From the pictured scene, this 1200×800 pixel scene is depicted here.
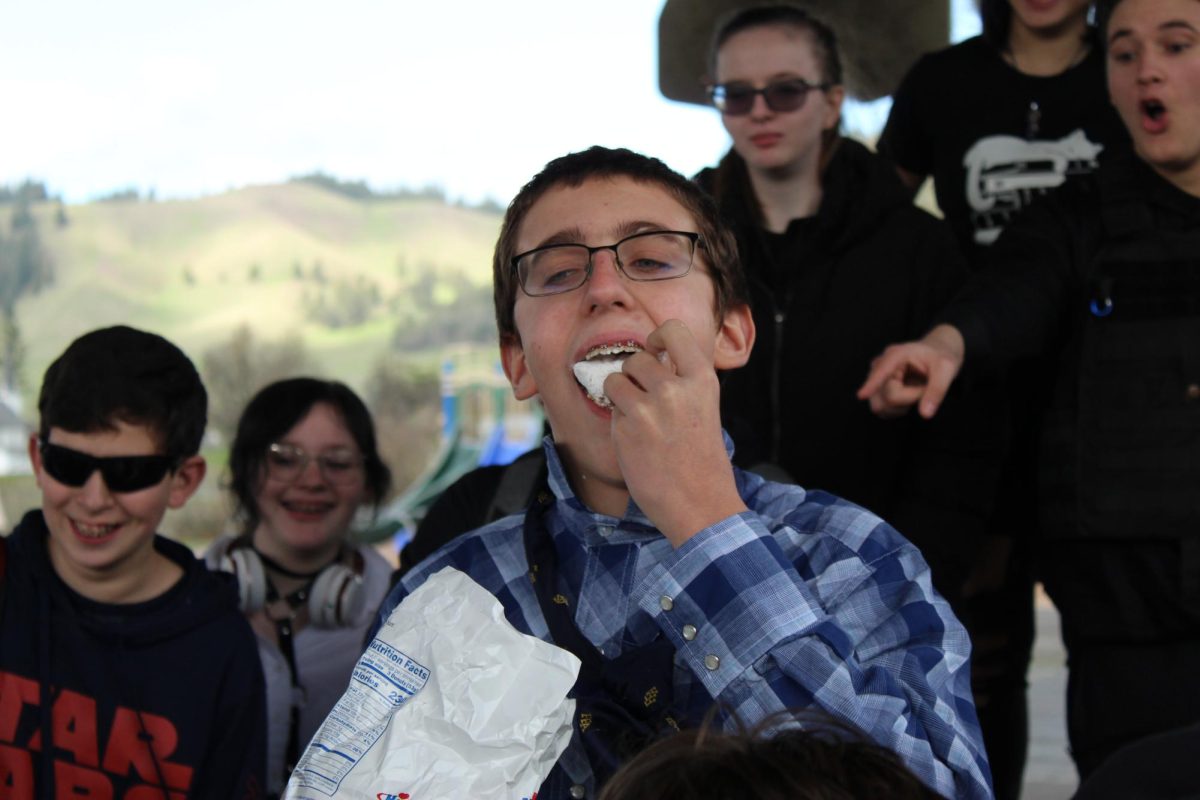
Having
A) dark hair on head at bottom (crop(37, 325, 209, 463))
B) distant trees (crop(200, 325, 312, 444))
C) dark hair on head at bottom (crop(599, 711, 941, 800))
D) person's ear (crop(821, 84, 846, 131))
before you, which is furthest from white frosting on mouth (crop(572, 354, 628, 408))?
distant trees (crop(200, 325, 312, 444))

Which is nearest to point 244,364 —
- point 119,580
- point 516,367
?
point 119,580

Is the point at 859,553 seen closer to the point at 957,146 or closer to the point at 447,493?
the point at 447,493

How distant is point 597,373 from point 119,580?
1288mm

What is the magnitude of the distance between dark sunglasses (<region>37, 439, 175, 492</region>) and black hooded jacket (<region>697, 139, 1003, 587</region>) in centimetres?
106

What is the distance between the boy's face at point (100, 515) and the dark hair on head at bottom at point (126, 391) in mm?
23

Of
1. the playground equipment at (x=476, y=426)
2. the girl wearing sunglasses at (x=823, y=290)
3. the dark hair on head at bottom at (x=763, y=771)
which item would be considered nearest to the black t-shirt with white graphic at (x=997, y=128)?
the girl wearing sunglasses at (x=823, y=290)

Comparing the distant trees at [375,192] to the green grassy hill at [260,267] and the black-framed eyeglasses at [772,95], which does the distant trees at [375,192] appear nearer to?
the green grassy hill at [260,267]

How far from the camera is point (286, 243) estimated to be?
762 centimetres

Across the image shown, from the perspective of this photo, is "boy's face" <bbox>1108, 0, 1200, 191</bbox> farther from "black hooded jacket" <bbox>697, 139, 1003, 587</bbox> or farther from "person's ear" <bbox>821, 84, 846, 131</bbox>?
"person's ear" <bbox>821, 84, 846, 131</bbox>

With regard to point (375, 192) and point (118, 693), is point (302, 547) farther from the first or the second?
point (375, 192)

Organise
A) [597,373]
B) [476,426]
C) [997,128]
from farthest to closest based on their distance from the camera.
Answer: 1. [476,426]
2. [997,128]
3. [597,373]

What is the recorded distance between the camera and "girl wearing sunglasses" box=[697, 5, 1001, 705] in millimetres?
2535

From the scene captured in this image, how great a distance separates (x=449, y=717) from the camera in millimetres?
1107

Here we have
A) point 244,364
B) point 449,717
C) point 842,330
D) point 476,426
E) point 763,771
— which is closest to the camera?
point 763,771
